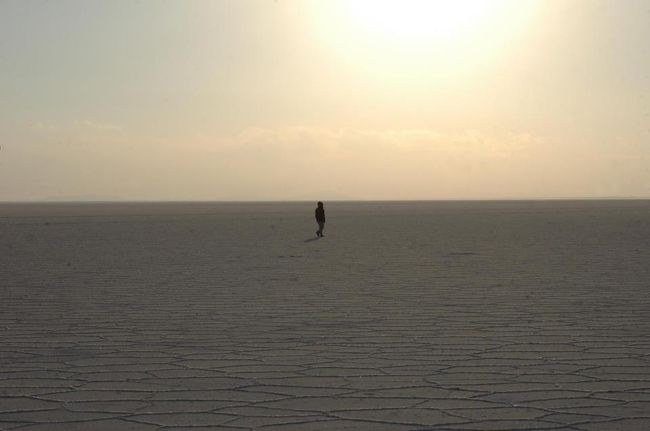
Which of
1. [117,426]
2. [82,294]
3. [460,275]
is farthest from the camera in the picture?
[460,275]

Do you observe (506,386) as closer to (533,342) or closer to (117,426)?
(533,342)

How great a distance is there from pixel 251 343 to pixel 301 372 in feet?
4.51

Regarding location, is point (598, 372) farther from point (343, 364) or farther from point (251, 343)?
point (251, 343)

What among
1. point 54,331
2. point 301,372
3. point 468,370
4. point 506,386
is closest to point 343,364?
point 301,372

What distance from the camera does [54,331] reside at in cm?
845

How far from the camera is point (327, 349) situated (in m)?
7.32

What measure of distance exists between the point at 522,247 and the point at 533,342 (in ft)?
49.6

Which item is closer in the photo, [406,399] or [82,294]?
[406,399]

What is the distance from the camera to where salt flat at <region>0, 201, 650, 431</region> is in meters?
5.15

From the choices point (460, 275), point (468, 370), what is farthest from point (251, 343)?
point (460, 275)

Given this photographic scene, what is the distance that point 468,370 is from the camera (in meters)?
6.35

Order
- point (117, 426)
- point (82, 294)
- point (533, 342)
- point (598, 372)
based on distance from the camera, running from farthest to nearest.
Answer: point (82, 294)
point (533, 342)
point (598, 372)
point (117, 426)

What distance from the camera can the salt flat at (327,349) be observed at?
16.9ft

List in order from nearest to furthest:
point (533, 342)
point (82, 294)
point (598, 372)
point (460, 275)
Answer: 1. point (598, 372)
2. point (533, 342)
3. point (82, 294)
4. point (460, 275)
